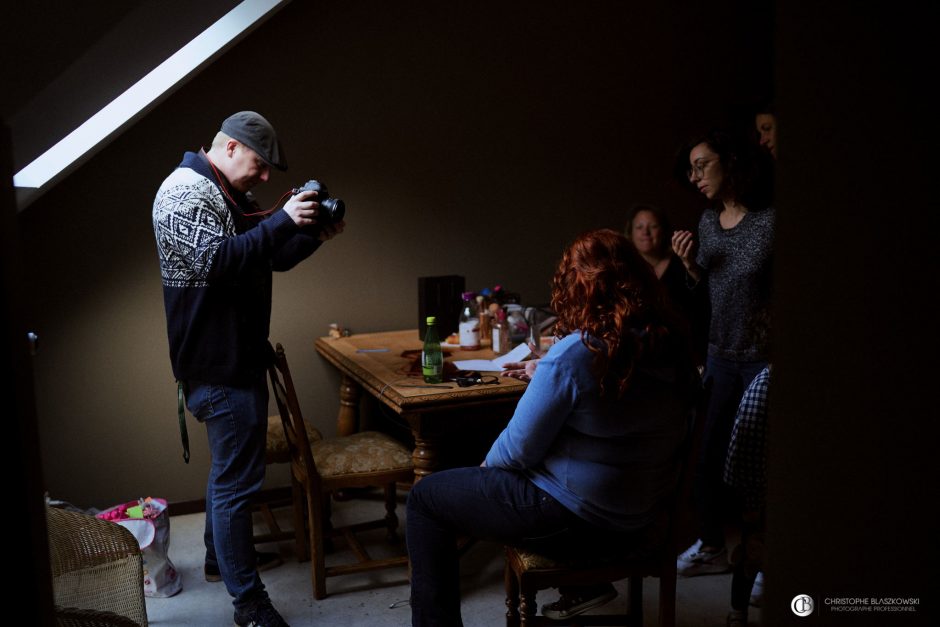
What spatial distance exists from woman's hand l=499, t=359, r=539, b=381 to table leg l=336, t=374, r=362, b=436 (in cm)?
85

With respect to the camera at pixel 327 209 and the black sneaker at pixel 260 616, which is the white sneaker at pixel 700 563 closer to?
the black sneaker at pixel 260 616

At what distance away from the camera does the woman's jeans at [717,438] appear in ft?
8.05

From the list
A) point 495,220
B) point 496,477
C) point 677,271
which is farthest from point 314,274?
point 496,477

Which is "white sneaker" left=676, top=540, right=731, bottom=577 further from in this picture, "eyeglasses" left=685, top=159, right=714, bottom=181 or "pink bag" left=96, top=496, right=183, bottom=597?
"pink bag" left=96, top=496, right=183, bottom=597

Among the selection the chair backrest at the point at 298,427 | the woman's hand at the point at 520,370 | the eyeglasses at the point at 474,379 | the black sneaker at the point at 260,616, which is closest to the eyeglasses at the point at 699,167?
the woman's hand at the point at 520,370

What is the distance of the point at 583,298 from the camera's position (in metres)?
1.71

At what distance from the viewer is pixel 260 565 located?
2.71 metres

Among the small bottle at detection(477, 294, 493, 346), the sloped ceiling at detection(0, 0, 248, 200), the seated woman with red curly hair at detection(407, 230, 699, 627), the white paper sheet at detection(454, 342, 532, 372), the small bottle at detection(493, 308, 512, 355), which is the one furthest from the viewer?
the small bottle at detection(477, 294, 493, 346)

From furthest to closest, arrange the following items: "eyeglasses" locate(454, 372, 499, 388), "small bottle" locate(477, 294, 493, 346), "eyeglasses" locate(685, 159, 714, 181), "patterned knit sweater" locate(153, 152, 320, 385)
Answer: "small bottle" locate(477, 294, 493, 346)
"eyeglasses" locate(685, 159, 714, 181)
"eyeglasses" locate(454, 372, 499, 388)
"patterned knit sweater" locate(153, 152, 320, 385)

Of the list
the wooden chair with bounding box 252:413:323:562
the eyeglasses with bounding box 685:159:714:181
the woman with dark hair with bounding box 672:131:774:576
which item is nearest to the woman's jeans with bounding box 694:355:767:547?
the woman with dark hair with bounding box 672:131:774:576

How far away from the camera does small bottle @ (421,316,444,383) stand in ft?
7.95

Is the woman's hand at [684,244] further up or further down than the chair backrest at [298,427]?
further up

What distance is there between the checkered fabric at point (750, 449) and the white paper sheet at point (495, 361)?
92cm

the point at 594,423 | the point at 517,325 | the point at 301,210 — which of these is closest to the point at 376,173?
→ the point at 517,325
